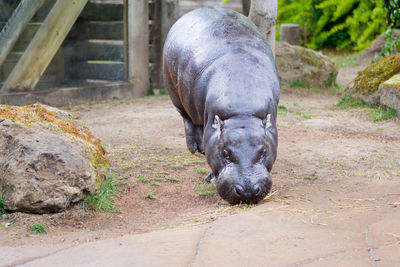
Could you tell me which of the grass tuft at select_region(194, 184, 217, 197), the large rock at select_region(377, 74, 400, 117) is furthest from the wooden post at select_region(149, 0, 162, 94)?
the grass tuft at select_region(194, 184, 217, 197)

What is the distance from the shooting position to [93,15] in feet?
31.9

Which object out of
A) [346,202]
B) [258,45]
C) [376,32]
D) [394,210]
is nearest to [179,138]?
[258,45]

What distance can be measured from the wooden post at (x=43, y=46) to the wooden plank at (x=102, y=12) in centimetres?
27

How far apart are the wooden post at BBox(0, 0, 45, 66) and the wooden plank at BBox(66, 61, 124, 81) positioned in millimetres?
1119

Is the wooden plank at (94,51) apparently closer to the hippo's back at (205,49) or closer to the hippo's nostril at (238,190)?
the hippo's back at (205,49)

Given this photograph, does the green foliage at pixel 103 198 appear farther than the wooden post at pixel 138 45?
No

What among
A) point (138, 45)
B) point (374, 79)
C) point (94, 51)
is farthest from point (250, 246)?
point (138, 45)

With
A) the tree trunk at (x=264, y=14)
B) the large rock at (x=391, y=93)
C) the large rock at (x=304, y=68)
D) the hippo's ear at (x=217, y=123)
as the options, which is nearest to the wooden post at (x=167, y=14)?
the large rock at (x=304, y=68)

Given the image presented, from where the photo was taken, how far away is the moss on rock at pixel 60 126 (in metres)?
4.51

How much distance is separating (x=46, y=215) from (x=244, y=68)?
6.42 feet

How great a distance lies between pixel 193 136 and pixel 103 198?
6.50 feet

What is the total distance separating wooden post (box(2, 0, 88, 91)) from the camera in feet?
28.8

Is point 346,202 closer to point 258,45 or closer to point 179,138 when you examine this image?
point 258,45

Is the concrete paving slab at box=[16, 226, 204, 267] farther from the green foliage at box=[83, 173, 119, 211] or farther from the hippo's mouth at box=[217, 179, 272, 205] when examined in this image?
the green foliage at box=[83, 173, 119, 211]
